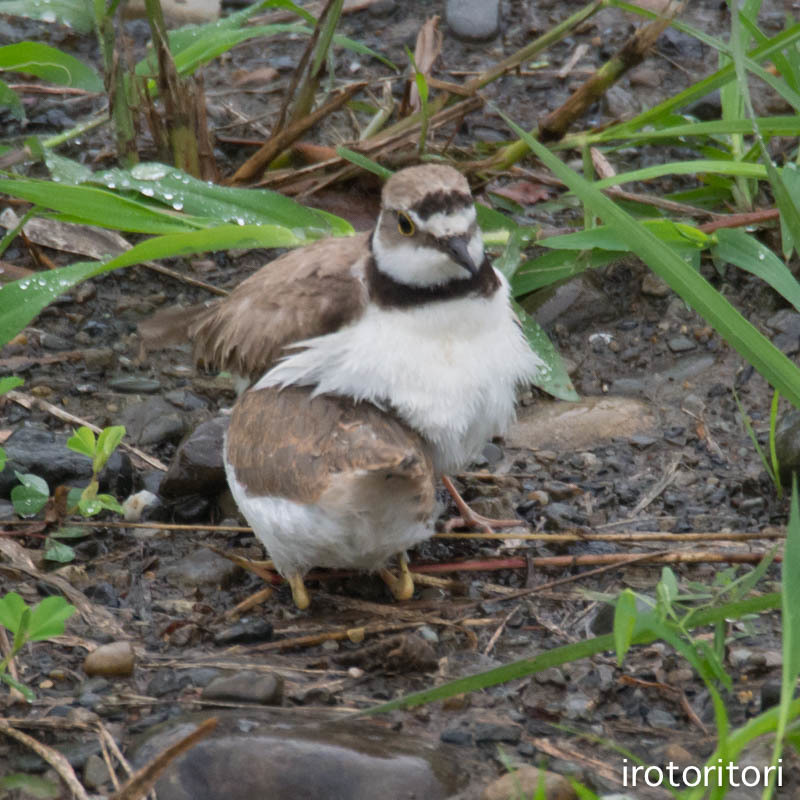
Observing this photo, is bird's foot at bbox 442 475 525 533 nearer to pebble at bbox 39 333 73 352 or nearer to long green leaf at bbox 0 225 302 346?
long green leaf at bbox 0 225 302 346

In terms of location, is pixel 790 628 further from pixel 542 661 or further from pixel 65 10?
pixel 65 10

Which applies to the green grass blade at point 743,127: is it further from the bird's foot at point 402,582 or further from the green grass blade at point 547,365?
the bird's foot at point 402,582

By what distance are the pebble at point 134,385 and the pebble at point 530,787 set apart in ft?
9.23

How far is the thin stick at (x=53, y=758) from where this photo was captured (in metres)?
3.37

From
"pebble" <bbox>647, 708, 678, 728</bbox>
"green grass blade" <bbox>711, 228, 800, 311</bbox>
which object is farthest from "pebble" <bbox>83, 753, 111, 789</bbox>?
"green grass blade" <bbox>711, 228, 800, 311</bbox>

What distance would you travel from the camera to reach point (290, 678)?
4.03m

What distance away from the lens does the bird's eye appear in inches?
172

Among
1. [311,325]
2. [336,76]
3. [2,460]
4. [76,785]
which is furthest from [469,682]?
[336,76]

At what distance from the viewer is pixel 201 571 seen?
15.3 feet

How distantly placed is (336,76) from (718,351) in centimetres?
300

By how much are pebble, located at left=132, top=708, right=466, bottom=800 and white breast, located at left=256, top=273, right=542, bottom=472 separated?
1.16 metres

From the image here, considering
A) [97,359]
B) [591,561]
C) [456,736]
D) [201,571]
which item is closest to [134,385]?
[97,359]

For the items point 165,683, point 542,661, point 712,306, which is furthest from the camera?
point 165,683

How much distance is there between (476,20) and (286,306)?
3.95m
